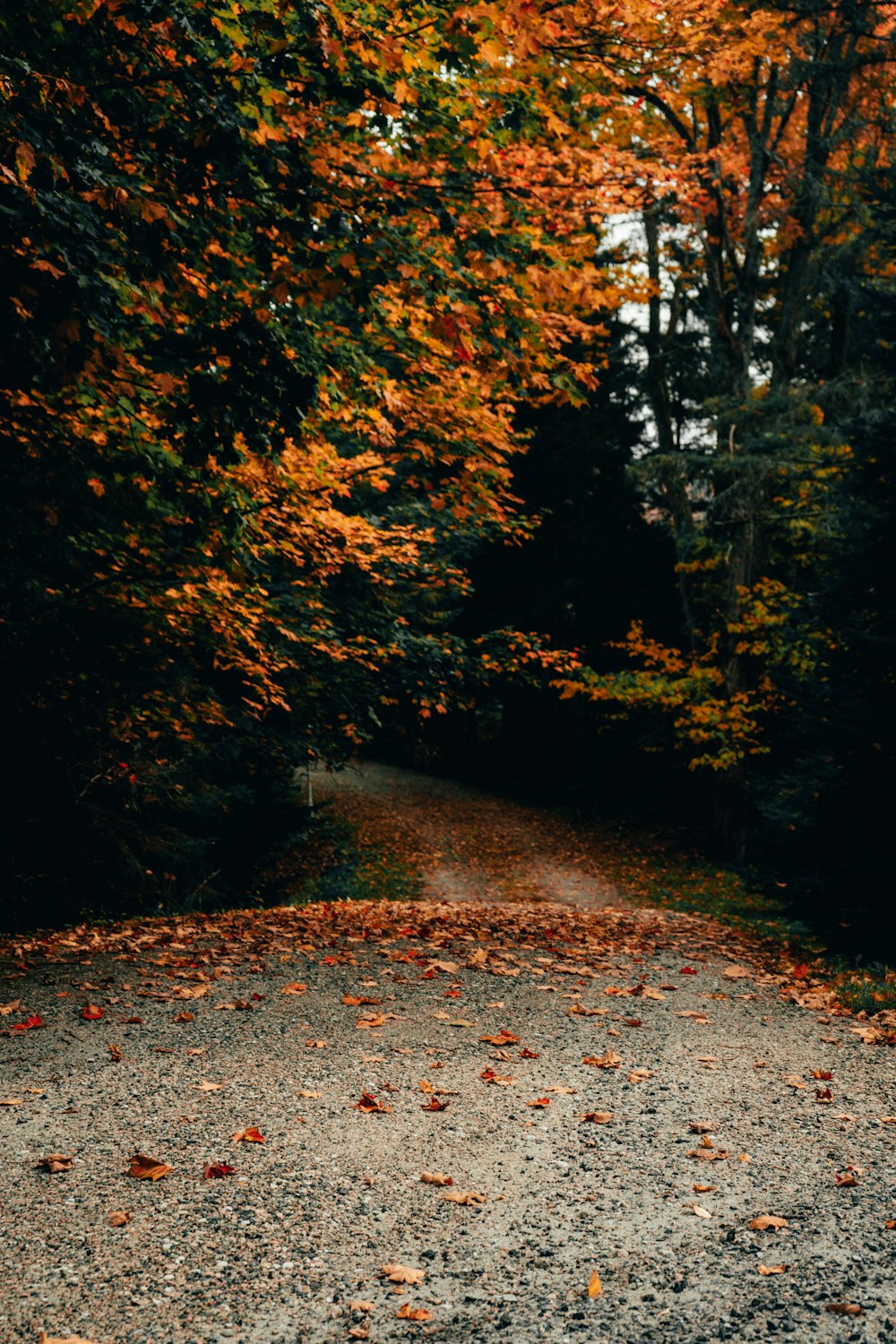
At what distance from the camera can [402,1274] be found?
2.88m

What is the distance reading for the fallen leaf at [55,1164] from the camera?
11.5 ft

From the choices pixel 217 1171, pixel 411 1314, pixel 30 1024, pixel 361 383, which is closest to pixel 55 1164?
pixel 217 1171

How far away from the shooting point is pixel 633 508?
2255 cm

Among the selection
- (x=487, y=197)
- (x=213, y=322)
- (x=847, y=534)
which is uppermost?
(x=487, y=197)

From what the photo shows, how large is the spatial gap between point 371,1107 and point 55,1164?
1.33 metres

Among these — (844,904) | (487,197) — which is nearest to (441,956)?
(844,904)

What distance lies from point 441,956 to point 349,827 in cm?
1312

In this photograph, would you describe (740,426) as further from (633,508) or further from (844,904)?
(844,904)

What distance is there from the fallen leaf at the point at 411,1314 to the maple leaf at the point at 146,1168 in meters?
1.21

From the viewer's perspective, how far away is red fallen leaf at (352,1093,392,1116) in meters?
4.19

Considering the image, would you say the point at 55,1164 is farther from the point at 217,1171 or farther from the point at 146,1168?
the point at 217,1171

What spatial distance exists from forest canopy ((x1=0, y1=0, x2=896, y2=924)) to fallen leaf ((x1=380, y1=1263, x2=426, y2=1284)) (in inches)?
145

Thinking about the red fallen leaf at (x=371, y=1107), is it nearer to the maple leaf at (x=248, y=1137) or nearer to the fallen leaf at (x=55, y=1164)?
the maple leaf at (x=248, y=1137)

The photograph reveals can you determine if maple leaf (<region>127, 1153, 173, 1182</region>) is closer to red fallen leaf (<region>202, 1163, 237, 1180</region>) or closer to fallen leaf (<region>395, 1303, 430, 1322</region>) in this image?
red fallen leaf (<region>202, 1163, 237, 1180</region>)
